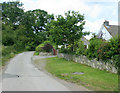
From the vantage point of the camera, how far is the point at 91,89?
26.1 ft

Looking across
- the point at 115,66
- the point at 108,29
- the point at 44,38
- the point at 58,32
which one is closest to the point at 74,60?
the point at 58,32

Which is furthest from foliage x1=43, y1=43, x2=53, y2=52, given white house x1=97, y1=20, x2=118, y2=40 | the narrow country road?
the narrow country road

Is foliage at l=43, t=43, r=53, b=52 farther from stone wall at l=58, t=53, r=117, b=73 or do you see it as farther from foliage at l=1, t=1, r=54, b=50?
foliage at l=1, t=1, r=54, b=50

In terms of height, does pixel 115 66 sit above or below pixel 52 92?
above

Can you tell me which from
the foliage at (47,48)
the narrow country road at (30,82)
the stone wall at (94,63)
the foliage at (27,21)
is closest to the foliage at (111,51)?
the stone wall at (94,63)

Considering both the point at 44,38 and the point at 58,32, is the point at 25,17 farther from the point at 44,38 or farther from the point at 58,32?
the point at 58,32

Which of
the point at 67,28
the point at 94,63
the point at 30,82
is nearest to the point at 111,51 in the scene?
the point at 94,63

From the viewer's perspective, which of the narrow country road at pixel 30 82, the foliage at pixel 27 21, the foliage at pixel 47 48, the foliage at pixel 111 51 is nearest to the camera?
the narrow country road at pixel 30 82

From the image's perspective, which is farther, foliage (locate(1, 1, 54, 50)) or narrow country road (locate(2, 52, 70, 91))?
foliage (locate(1, 1, 54, 50))

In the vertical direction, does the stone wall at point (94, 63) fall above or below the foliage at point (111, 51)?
below

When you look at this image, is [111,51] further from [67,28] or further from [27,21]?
[27,21]

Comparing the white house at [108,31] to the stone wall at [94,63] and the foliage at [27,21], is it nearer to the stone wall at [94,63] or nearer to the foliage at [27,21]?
the stone wall at [94,63]

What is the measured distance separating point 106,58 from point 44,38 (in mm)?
47881

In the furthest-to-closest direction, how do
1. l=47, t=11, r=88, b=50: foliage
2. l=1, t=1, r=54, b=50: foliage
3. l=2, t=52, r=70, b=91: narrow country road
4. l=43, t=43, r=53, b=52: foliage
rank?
1. l=1, t=1, r=54, b=50: foliage
2. l=43, t=43, r=53, b=52: foliage
3. l=47, t=11, r=88, b=50: foliage
4. l=2, t=52, r=70, b=91: narrow country road
